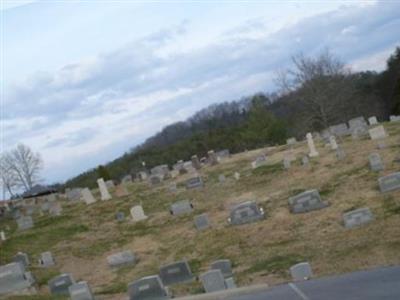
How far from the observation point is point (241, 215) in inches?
767

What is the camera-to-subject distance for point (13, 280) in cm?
1706

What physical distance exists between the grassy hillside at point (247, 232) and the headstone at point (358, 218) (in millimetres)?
211

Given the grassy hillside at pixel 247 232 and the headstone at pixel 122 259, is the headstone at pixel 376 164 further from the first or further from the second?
the headstone at pixel 122 259

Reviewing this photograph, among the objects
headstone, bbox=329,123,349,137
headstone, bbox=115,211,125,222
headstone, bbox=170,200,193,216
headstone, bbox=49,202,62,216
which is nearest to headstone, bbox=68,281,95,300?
headstone, bbox=170,200,193,216

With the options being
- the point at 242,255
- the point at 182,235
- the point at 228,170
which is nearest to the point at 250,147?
the point at 228,170

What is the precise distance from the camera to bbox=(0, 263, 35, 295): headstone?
1684 centimetres

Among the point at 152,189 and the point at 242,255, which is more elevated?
the point at 152,189

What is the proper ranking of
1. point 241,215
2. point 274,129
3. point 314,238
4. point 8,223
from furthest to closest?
point 274,129, point 8,223, point 241,215, point 314,238

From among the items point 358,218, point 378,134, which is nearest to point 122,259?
point 358,218

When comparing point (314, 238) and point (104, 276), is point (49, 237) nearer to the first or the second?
point (104, 276)

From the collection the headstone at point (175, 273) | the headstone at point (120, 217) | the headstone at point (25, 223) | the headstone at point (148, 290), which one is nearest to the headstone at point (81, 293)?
the headstone at point (148, 290)

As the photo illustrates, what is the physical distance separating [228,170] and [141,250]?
48.2ft

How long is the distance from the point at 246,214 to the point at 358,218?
183 inches

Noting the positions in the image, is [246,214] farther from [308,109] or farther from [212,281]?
[308,109]
